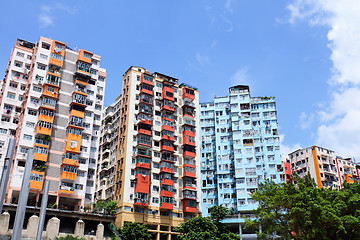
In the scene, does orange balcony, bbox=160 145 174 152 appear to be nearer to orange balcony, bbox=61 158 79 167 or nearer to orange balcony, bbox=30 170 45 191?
orange balcony, bbox=61 158 79 167

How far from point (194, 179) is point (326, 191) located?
1207 inches

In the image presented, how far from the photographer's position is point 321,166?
3570 inches

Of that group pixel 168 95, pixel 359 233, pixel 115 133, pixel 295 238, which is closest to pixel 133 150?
pixel 115 133

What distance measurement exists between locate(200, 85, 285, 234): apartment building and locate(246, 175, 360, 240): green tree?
33.0m

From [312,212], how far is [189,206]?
31.7 meters

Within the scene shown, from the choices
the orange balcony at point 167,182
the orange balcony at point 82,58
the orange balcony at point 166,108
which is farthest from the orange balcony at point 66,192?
the orange balcony at point 82,58

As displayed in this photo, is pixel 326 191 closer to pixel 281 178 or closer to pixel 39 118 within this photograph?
pixel 281 178

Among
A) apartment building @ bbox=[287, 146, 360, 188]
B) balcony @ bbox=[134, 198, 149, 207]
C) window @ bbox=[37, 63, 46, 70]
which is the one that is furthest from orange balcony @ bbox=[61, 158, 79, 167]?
apartment building @ bbox=[287, 146, 360, 188]

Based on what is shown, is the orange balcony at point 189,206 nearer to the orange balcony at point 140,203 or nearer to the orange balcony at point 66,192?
the orange balcony at point 140,203

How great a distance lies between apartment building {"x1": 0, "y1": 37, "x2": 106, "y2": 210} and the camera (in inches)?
2191

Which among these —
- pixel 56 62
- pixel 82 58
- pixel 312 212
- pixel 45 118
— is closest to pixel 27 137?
pixel 45 118

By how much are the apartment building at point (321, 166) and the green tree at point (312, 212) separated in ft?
159

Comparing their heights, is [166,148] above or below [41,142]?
above

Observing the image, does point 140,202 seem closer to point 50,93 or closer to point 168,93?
point 168,93
